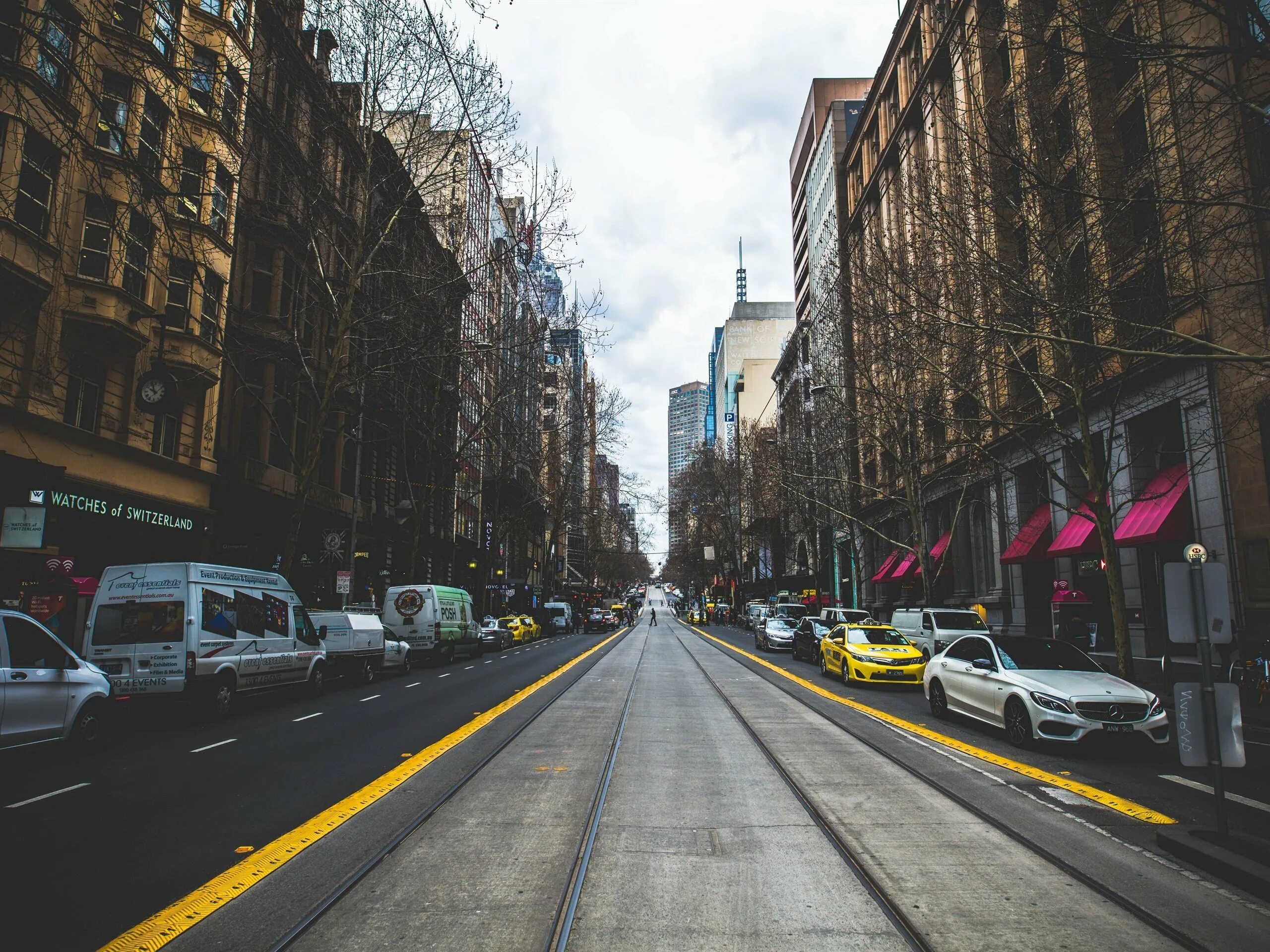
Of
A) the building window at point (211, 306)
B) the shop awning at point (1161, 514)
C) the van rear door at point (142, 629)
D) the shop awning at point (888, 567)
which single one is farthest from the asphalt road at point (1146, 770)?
the shop awning at point (888, 567)

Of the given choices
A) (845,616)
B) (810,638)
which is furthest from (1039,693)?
(845,616)

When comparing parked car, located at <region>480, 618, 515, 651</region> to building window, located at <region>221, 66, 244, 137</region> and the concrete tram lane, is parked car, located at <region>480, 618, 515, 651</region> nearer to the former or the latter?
building window, located at <region>221, 66, 244, 137</region>

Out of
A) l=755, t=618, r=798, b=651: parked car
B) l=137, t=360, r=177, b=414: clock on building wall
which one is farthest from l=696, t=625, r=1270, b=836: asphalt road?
l=755, t=618, r=798, b=651: parked car

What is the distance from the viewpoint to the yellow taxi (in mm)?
42656

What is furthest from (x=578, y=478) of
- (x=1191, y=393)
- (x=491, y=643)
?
(x=1191, y=393)

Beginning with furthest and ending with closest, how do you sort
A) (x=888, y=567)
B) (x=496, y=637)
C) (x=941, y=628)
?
(x=888, y=567) → (x=496, y=637) → (x=941, y=628)

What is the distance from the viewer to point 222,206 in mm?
23828

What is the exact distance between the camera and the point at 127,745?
1073 cm

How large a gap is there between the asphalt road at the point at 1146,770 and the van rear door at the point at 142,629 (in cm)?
1160

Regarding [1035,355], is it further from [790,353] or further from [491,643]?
[790,353]

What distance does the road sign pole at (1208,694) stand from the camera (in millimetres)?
5898

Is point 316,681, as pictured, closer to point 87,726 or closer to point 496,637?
point 87,726

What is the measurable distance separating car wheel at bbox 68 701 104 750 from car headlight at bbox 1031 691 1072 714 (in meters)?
A: 11.8

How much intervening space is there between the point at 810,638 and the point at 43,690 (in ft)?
74.0
